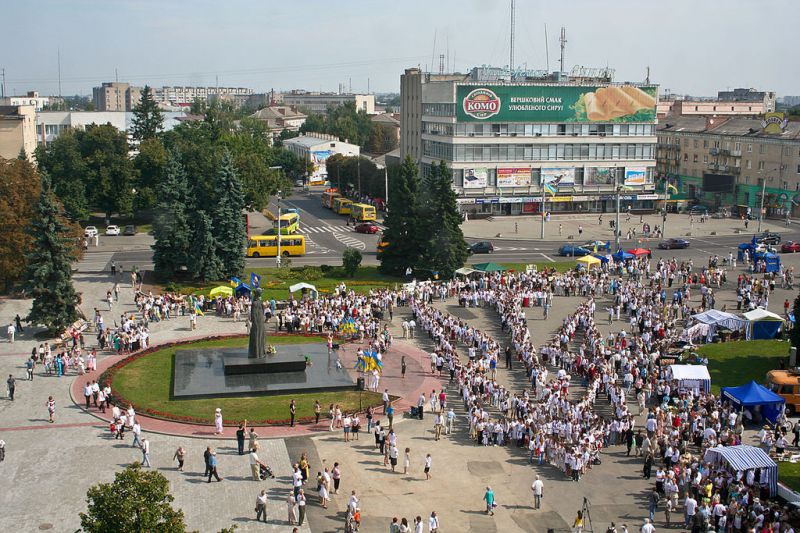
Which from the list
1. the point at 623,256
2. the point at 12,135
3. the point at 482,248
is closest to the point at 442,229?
the point at 482,248

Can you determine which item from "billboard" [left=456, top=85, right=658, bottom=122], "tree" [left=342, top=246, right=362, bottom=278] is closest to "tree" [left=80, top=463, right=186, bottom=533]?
"tree" [left=342, top=246, right=362, bottom=278]

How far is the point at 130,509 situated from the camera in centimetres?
1527

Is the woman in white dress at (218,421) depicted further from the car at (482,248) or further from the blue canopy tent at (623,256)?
the car at (482,248)

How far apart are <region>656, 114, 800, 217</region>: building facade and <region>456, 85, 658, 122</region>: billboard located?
49.2 feet

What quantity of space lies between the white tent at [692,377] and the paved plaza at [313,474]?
133 inches

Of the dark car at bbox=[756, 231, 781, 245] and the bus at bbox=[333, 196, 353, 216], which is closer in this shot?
the dark car at bbox=[756, 231, 781, 245]

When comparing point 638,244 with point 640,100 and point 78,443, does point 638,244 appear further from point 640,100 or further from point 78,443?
point 78,443

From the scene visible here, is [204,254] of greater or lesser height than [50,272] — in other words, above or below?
above

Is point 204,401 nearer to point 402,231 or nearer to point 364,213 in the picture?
point 402,231

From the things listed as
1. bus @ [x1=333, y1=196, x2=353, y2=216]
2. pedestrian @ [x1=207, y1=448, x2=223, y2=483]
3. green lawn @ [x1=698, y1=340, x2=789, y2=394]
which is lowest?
pedestrian @ [x1=207, y1=448, x2=223, y2=483]

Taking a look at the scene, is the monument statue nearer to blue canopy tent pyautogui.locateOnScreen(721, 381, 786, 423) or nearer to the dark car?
blue canopy tent pyautogui.locateOnScreen(721, 381, 786, 423)

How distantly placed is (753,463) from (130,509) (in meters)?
19.1

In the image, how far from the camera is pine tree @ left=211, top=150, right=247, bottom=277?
178 feet

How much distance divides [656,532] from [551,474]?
451cm
